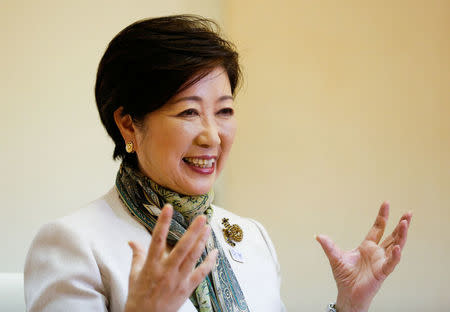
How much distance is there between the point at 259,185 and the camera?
3.14 meters

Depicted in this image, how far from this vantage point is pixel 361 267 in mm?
1582

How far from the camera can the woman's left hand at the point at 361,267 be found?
1.54m

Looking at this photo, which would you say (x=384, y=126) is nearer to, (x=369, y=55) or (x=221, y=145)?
(x=369, y=55)

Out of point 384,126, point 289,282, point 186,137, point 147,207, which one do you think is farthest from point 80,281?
point 384,126

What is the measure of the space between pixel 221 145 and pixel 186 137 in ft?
0.48

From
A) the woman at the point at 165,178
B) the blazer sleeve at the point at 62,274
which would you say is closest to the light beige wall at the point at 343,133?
the woman at the point at 165,178

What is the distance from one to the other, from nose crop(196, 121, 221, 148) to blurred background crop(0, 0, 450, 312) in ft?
5.25

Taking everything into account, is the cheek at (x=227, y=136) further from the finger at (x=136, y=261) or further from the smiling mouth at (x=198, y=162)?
the finger at (x=136, y=261)

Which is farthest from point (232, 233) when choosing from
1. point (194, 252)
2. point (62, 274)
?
point (194, 252)

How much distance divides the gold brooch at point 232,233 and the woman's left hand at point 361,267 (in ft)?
1.21

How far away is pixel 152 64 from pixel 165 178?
322mm

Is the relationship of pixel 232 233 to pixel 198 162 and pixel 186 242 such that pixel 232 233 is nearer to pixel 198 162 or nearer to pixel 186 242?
pixel 198 162

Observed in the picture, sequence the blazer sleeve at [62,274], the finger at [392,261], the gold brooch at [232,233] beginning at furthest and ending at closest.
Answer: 1. the gold brooch at [232,233]
2. the finger at [392,261]
3. the blazer sleeve at [62,274]

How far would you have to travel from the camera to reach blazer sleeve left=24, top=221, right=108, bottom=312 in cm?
130
